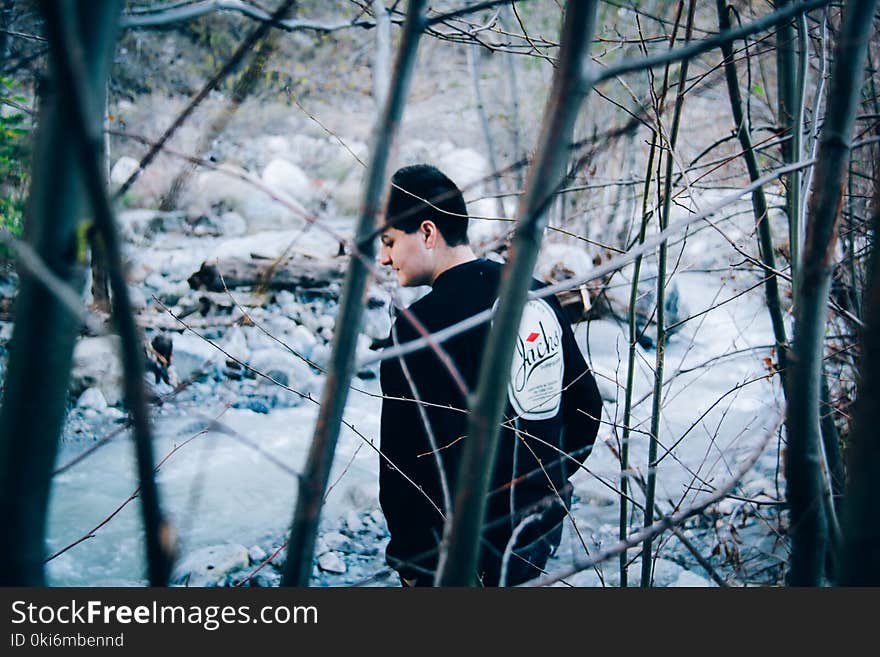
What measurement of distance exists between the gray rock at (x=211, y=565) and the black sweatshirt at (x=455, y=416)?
1776 mm

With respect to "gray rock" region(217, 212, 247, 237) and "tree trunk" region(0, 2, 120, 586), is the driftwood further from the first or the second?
"tree trunk" region(0, 2, 120, 586)

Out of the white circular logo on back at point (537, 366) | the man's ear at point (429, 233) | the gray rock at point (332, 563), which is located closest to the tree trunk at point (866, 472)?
the white circular logo on back at point (537, 366)

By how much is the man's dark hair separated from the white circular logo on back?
34cm

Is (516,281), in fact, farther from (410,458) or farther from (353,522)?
(353,522)

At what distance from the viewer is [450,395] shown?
6.56ft

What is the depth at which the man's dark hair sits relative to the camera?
80.4 inches

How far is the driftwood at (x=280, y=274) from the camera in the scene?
24.6ft

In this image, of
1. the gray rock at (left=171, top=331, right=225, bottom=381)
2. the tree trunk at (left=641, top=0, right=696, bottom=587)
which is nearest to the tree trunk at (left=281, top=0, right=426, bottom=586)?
the tree trunk at (left=641, top=0, right=696, bottom=587)

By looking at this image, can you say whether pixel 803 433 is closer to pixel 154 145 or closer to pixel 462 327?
pixel 462 327

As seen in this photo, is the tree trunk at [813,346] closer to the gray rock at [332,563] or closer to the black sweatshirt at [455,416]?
the black sweatshirt at [455,416]

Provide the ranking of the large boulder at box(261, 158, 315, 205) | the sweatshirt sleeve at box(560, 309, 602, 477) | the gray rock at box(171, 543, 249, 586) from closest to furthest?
the sweatshirt sleeve at box(560, 309, 602, 477) → the gray rock at box(171, 543, 249, 586) → the large boulder at box(261, 158, 315, 205)

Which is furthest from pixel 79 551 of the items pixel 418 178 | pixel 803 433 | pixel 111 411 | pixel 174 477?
pixel 803 433

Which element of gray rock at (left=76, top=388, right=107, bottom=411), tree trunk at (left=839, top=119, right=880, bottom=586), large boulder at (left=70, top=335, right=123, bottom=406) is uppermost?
large boulder at (left=70, top=335, right=123, bottom=406)

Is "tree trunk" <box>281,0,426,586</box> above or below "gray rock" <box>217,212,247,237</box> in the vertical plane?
below
